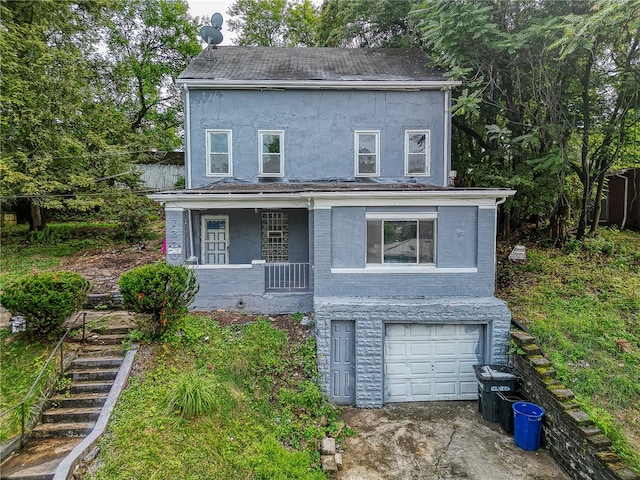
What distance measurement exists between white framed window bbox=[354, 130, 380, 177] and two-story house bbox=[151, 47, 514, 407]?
0.12ft

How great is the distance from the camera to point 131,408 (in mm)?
6164

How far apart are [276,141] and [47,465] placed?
33.1 ft

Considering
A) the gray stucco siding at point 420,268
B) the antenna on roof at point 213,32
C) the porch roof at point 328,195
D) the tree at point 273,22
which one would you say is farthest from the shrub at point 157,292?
the tree at point 273,22

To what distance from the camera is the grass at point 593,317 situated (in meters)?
6.34

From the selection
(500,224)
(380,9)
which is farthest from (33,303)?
(380,9)

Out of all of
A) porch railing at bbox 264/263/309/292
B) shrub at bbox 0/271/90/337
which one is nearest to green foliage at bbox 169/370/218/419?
shrub at bbox 0/271/90/337

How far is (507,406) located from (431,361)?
183cm

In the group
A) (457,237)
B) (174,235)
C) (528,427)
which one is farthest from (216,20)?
(528,427)

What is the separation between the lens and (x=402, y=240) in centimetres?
903

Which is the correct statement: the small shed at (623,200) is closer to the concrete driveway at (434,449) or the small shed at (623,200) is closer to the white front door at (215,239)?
the concrete driveway at (434,449)

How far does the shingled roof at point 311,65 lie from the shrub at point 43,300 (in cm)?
750

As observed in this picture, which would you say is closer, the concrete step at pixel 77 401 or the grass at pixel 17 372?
the grass at pixel 17 372

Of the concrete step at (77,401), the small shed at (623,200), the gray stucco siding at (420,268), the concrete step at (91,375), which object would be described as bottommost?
the concrete step at (77,401)

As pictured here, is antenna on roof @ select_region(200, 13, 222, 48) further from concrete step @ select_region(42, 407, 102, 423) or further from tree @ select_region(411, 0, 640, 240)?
concrete step @ select_region(42, 407, 102, 423)
